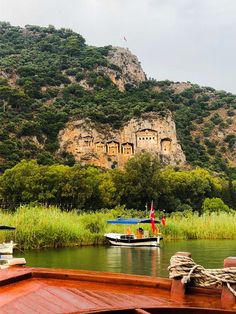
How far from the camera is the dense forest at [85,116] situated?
41.4 m

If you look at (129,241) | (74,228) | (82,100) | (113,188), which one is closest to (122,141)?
(82,100)

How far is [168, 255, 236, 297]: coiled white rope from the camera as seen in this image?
2.89m

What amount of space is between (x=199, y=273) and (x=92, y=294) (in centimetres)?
70

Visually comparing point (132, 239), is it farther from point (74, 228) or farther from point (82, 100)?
point (82, 100)

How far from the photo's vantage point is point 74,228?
25656mm

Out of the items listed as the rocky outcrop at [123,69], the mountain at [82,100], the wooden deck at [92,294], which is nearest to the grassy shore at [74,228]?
the wooden deck at [92,294]

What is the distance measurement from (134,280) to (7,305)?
90cm

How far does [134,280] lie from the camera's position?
11.3 ft

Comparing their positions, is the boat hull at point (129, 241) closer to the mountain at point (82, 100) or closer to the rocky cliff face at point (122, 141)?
the mountain at point (82, 100)

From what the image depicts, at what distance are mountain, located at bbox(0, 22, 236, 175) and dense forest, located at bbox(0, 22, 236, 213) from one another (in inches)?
6.1

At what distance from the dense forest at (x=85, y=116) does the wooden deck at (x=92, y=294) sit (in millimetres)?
35234

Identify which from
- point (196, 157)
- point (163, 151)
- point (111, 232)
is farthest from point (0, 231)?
point (196, 157)

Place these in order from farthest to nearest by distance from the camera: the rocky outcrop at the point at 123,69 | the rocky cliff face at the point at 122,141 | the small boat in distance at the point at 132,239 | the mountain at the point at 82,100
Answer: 1. the rocky outcrop at the point at 123,69
2. the rocky cliff face at the point at 122,141
3. the mountain at the point at 82,100
4. the small boat in distance at the point at 132,239

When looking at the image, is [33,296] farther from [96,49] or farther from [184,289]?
[96,49]
